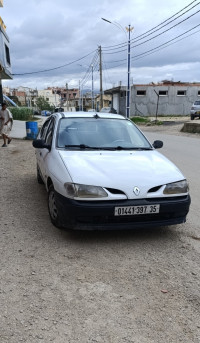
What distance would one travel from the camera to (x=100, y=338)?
7.51 ft

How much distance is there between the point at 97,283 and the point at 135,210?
978 millimetres

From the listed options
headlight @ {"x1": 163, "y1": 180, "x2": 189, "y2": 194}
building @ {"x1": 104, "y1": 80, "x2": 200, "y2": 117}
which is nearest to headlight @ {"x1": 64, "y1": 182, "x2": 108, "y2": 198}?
headlight @ {"x1": 163, "y1": 180, "x2": 189, "y2": 194}

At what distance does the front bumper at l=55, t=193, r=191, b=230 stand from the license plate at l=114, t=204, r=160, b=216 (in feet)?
0.12

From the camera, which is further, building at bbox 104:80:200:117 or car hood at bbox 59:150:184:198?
building at bbox 104:80:200:117

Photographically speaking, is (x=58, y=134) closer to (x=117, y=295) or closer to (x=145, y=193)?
(x=145, y=193)

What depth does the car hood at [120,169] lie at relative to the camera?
3.67 metres

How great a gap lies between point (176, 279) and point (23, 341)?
1538 mm

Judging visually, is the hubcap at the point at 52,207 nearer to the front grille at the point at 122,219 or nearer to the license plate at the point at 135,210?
the front grille at the point at 122,219

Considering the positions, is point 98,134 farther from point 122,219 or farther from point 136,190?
point 122,219

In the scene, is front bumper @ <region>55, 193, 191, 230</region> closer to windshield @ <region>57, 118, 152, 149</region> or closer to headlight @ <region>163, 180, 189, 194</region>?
headlight @ <region>163, 180, 189, 194</region>

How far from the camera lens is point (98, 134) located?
16.5 feet

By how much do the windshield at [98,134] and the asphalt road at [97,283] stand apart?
49.2 inches

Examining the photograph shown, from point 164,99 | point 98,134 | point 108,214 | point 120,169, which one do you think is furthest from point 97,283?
point 164,99

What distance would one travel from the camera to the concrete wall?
41.4 metres
